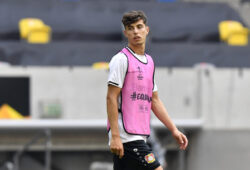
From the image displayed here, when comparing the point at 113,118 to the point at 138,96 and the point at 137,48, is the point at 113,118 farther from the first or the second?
the point at 137,48

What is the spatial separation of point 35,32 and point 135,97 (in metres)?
9.51

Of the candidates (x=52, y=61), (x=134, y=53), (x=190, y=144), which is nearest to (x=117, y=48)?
(x=52, y=61)

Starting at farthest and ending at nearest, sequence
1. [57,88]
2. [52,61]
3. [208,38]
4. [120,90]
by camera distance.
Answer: [208,38] < [52,61] < [57,88] < [120,90]

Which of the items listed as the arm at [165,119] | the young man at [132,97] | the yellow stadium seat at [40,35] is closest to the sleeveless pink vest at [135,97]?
the young man at [132,97]

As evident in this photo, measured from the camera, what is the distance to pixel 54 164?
481 inches

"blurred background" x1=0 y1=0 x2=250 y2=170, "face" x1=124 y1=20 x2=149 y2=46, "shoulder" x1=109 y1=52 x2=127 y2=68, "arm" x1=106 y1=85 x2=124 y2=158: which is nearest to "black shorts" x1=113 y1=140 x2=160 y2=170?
"arm" x1=106 y1=85 x2=124 y2=158

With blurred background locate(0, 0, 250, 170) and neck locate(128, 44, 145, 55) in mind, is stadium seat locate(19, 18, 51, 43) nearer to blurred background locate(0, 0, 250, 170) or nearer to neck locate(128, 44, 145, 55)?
blurred background locate(0, 0, 250, 170)

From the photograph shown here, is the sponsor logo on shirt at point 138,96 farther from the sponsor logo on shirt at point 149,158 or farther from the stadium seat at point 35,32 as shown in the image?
the stadium seat at point 35,32

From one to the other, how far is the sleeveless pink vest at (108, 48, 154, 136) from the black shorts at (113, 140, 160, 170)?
0.31ft

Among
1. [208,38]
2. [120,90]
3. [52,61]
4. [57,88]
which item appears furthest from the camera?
[208,38]

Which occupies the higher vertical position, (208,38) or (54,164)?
(208,38)

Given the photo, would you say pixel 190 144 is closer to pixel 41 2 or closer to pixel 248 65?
pixel 248 65

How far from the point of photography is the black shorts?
454 cm

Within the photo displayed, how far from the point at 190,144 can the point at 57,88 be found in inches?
111
